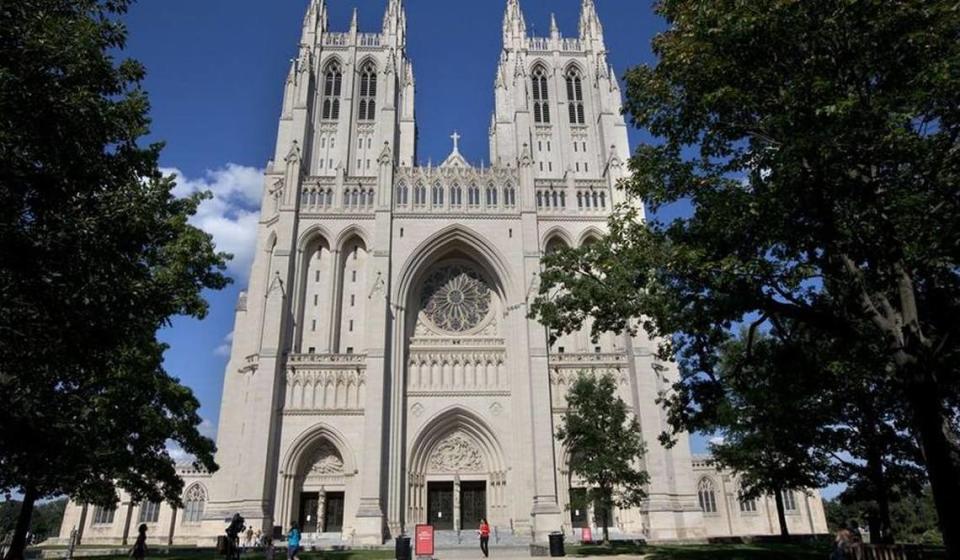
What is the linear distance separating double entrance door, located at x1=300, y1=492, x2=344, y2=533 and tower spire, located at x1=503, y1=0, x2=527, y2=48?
3684 centimetres

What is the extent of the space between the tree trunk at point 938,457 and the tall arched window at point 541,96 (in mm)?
39198

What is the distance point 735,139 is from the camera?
43.9 ft

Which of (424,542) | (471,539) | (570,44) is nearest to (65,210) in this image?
(424,542)

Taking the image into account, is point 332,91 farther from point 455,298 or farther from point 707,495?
point 707,495

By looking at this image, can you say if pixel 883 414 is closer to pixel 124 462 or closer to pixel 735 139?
pixel 735 139

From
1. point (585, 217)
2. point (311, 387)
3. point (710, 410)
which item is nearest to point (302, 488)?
point (311, 387)

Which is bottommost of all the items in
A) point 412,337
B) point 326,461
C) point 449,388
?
point 326,461

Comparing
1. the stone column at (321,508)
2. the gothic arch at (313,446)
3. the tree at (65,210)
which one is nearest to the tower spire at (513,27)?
the gothic arch at (313,446)

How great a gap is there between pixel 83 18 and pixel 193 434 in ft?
50.0

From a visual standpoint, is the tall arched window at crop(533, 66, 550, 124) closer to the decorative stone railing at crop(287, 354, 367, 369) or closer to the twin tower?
the twin tower

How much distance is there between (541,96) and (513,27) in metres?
7.36

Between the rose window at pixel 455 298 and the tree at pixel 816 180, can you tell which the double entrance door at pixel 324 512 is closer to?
the rose window at pixel 455 298

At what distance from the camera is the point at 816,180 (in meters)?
10.8

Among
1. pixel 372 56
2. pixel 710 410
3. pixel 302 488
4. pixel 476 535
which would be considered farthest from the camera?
pixel 372 56
